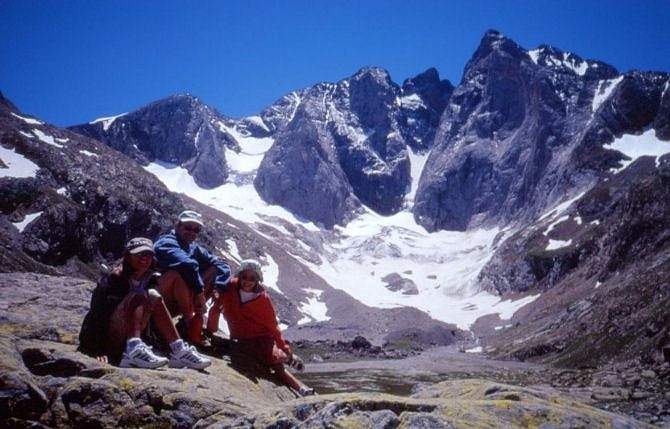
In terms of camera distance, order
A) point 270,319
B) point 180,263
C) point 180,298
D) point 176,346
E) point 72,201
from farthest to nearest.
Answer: point 72,201 → point 270,319 → point 180,298 → point 180,263 → point 176,346

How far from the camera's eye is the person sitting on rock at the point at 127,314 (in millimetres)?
9250

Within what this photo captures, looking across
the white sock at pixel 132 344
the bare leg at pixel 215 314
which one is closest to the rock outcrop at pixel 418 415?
the white sock at pixel 132 344

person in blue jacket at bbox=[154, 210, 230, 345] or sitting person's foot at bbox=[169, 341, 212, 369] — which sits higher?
person in blue jacket at bbox=[154, 210, 230, 345]

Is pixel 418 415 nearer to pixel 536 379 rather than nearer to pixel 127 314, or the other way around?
pixel 127 314

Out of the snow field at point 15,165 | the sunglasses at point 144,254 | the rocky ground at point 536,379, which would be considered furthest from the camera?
the snow field at point 15,165

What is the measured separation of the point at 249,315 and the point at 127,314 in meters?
2.97

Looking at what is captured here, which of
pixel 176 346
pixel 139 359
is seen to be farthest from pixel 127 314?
pixel 176 346

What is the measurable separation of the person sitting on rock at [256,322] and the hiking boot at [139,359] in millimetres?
2802

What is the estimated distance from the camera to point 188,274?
10.7 meters

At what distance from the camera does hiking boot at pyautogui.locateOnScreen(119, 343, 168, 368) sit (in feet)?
29.4

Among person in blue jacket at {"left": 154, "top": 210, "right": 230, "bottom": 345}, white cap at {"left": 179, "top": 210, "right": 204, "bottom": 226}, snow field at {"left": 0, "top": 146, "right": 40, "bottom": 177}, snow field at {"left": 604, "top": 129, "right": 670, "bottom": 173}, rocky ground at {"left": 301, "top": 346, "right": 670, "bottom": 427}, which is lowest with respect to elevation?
rocky ground at {"left": 301, "top": 346, "right": 670, "bottom": 427}

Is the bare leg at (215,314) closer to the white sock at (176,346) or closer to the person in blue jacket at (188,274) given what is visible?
the person in blue jacket at (188,274)

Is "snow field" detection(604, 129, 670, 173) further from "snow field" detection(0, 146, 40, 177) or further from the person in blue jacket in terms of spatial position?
the person in blue jacket

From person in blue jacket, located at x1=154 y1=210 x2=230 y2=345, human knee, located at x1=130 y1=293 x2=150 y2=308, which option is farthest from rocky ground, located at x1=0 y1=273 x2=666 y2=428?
person in blue jacket, located at x1=154 y1=210 x2=230 y2=345
